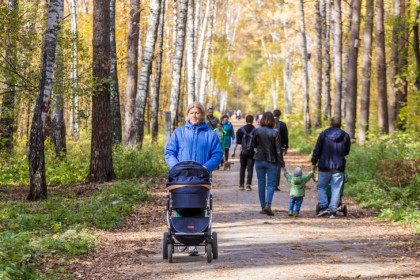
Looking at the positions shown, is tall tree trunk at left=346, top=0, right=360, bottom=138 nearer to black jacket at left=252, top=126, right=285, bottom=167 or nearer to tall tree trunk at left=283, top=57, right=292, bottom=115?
black jacket at left=252, top=126, right=285, bottom=167

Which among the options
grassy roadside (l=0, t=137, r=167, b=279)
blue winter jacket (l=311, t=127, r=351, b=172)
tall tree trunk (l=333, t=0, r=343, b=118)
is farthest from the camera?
tall tree trunk (l=333, t=0, r=343, b=118)

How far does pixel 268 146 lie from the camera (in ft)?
41.5

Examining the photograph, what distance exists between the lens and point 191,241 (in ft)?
25.7

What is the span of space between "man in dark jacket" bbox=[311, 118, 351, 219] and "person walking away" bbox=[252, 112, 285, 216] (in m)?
0.85

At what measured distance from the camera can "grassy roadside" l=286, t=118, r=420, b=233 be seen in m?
12.6

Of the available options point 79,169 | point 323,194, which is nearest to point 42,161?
point 79,169

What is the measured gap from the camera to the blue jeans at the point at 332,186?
41.4ft

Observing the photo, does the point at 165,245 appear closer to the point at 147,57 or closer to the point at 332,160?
the point at 332,160

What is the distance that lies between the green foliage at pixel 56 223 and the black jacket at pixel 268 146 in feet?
9.80

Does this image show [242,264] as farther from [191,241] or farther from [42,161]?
[42,161]

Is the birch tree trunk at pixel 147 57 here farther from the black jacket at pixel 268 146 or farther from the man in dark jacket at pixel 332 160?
the man in dark jacket at pixel 332 160

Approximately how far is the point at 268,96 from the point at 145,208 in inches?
2686

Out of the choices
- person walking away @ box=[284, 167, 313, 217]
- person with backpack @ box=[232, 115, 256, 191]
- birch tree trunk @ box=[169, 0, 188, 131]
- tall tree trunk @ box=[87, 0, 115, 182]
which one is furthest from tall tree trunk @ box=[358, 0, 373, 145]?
person walking away @ box=[284, 167, 313, 217]

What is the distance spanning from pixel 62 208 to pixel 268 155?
4382mm
